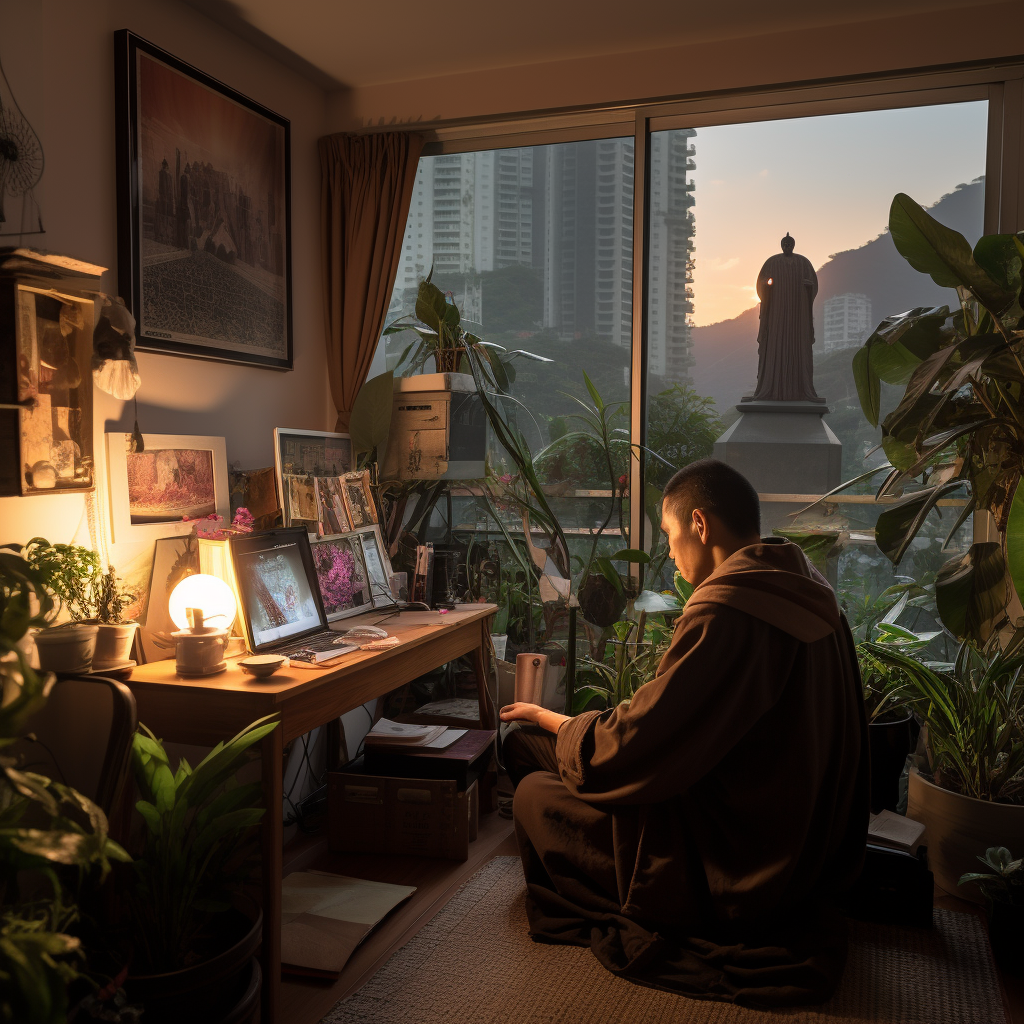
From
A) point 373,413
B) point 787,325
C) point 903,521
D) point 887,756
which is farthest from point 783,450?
point 373,413

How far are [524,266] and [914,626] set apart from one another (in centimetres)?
203

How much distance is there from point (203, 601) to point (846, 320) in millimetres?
2431

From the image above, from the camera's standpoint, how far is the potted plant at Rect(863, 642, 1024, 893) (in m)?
2.51

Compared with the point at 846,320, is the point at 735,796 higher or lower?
lower

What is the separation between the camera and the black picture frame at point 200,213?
2533 millimetres

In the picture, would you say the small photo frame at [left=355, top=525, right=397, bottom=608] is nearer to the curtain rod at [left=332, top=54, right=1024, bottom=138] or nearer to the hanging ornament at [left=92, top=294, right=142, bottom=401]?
the hanging ornament at [left=92, top=294, right=142, bottom=401]

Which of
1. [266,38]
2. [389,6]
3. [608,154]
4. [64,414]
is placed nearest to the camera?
[64,414]

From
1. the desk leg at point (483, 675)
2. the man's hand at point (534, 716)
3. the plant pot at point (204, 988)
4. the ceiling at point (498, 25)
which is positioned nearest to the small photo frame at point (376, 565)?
the desk leg at point (483, 675)

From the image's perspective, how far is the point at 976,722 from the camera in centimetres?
254

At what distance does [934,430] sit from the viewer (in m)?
2.66

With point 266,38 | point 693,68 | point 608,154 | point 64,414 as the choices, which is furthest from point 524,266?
point 64,414

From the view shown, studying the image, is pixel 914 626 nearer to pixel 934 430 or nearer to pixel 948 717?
pixel 948 717

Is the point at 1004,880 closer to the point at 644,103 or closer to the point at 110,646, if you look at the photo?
the point at 110,646

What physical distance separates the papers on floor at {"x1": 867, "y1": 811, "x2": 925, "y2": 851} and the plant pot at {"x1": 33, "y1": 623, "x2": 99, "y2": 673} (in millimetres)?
2078
